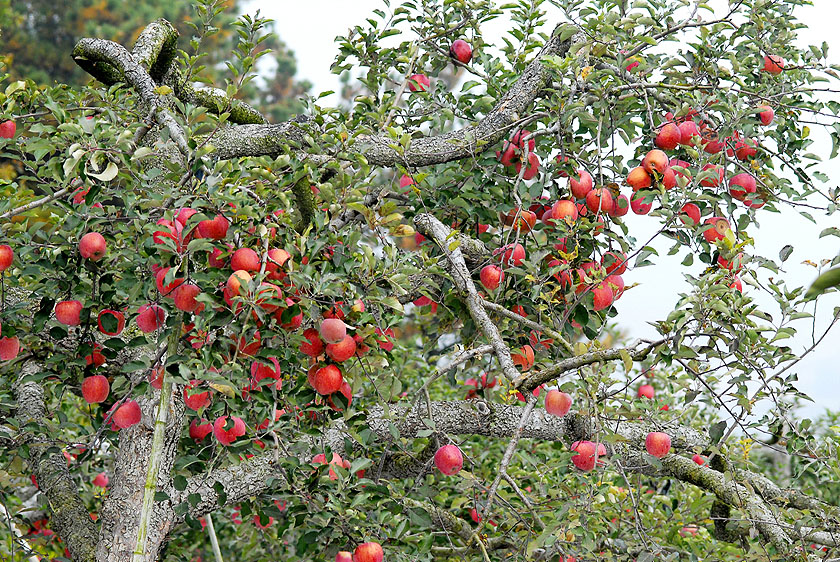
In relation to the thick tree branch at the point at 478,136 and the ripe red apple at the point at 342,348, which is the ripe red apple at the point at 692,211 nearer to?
the thick tree branch at the point at 478,136

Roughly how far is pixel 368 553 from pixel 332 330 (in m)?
0.56

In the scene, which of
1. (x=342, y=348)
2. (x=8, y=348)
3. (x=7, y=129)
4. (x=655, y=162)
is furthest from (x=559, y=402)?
(x=7, y=129)

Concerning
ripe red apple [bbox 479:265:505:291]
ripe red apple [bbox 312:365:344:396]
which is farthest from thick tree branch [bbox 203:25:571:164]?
ripe red apple [bbox 312:365:344:396]

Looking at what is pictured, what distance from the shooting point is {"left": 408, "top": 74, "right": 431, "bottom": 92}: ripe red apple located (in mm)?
2696

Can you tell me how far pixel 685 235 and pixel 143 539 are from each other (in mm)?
1419

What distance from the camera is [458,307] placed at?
7.51 ft

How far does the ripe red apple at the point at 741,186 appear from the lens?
2072 millimetres

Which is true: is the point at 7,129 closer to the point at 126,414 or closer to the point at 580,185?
the point at 126,414

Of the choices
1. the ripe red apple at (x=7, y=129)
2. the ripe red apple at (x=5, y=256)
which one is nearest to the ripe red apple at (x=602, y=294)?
the ripe red apple at (x=5, y=256)

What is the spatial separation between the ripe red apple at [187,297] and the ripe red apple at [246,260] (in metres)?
0.11

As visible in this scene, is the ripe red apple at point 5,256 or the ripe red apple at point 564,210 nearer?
the ripe red apple at point 5,256

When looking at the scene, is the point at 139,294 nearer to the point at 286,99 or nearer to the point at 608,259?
the point at 608,259

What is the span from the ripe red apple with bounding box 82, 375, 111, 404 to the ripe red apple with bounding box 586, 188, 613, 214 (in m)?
1.33

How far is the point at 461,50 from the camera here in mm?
2670
